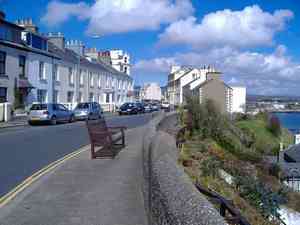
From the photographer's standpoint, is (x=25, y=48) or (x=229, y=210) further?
(x=25, y=48)

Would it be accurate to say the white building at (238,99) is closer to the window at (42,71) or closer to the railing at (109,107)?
the railing at (109,107)

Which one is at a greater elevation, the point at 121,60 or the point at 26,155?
the point at 121,60

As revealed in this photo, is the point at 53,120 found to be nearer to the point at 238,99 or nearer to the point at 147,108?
the point at 147,108

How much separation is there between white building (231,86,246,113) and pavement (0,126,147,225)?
6193cm

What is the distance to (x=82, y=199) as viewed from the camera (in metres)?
7.64

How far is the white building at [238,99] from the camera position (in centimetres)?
7125

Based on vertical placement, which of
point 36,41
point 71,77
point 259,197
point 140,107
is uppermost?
point 36,41

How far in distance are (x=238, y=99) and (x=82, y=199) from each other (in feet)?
221

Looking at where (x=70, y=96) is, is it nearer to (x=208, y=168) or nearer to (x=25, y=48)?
(x=25, y=48)

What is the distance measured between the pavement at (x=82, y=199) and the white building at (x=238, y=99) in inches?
2438

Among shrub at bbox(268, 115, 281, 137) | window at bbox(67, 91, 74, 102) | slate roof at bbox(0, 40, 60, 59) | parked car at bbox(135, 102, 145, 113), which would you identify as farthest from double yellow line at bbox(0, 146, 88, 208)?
shrub at bbox(268, 115, 281, 137)

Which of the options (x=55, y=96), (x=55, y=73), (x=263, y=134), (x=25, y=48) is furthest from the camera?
(x=263, y=134)

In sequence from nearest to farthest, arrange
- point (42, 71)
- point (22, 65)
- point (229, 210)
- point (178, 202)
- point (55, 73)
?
point (178, 202)
point (229, 210)
point (22, 65)
point (42, 71)
point (55, 73)

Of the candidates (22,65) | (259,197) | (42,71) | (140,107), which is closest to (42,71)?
(42,71)
